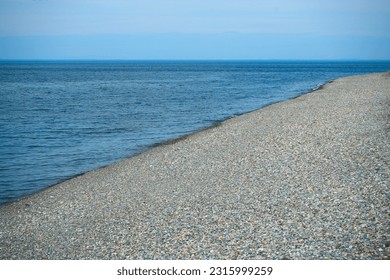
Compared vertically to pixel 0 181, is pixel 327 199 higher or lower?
higher

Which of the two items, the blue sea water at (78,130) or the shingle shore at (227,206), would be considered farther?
the blue sea water at (78,130)

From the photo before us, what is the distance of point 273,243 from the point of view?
27.6ft

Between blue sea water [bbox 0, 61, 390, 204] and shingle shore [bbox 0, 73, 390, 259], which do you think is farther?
blue sea water [bbox 0, 61, 390, 204]

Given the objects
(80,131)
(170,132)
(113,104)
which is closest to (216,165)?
(170,132)

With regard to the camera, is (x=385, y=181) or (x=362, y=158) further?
(x=362, y=158)

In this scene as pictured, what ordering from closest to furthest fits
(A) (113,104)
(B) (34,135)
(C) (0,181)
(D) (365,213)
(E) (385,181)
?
(D) (365,213), (E) (385,181), (C) (0,181), (B) (34,135), (A) (113,104)

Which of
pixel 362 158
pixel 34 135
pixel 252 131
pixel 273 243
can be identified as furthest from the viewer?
pixel 34 135

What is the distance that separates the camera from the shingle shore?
858cm

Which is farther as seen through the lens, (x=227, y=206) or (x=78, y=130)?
(x=78, y=130)

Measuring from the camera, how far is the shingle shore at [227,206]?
8.58 meters

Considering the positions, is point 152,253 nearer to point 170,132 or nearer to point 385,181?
point 385,181

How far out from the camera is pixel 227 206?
11.2 m

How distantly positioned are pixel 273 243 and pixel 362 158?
293 inches

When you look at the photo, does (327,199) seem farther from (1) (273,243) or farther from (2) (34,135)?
(2) (34,135)
